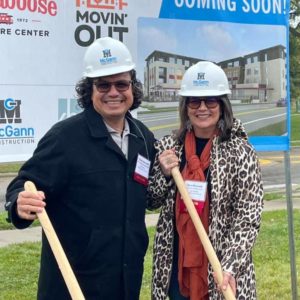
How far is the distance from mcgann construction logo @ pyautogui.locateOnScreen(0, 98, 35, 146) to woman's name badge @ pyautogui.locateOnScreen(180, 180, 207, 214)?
Result: 137 centimetres

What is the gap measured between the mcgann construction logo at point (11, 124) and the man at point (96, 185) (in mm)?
1020

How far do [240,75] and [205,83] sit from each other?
1883mm

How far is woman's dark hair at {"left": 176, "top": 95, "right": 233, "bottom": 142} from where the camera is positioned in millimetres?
3207

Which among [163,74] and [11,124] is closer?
[11,124]

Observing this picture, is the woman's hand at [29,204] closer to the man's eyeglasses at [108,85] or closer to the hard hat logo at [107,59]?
the man's eyeglasses at [108,85]

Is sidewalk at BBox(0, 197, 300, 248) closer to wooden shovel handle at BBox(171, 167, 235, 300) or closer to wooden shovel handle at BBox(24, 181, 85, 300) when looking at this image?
wooden shovel handle at BBox(171, 167, 235, 300)

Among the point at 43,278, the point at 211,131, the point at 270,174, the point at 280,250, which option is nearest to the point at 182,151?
the point at 211,131

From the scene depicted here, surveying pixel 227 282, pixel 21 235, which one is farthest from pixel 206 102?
pixel 21 235

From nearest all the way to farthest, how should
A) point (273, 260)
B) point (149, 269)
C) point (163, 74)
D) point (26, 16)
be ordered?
point (26, 16)
point (163, 74)
point (149, 269)
point (273, 260)

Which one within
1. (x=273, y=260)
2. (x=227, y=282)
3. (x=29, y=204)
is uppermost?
(x=29, y=204)

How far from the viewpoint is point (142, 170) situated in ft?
10.3

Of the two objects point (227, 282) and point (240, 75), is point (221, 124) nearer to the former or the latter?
point (227, 282)

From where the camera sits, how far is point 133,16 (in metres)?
4.49

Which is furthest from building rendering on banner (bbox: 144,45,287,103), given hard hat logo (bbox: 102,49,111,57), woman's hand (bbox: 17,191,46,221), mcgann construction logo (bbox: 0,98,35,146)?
woman's hand (bbox: 17,191,46,221)
